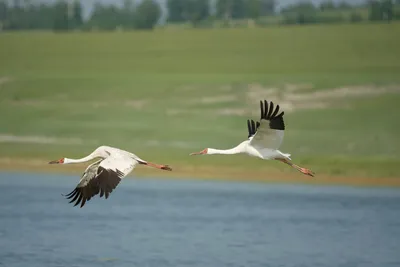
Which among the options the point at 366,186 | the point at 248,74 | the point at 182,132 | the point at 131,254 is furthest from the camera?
the point at 248,74

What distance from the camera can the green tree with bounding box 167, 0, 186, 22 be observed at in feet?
222

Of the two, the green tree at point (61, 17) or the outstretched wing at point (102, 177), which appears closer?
the outstretched wing at point (102, 177)

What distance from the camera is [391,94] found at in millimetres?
43531

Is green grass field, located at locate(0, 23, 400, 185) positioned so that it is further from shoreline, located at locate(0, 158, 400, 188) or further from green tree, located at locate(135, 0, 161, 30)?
green tree, located at locate(135, 0, 161, 30)

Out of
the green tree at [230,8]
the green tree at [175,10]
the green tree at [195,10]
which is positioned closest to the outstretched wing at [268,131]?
the green tree at [195,10]

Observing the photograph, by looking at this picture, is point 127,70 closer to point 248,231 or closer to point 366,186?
point 366,186

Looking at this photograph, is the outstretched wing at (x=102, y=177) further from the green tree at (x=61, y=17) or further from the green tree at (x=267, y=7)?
the green tree at (x=267, y=7)

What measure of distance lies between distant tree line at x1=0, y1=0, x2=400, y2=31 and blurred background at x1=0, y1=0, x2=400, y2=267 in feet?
0.47

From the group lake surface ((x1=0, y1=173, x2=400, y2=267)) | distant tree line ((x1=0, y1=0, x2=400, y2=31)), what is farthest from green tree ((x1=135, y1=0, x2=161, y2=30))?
lake surface ((x1=0, y1=173, x2=400, y2=267))

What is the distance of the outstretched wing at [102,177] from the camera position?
15781mm

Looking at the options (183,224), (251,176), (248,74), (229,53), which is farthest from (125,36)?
(183,224)

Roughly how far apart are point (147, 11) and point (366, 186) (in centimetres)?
3826

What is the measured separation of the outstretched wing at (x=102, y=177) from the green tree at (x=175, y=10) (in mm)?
51777

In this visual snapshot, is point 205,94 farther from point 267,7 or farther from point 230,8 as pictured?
point 267,7
